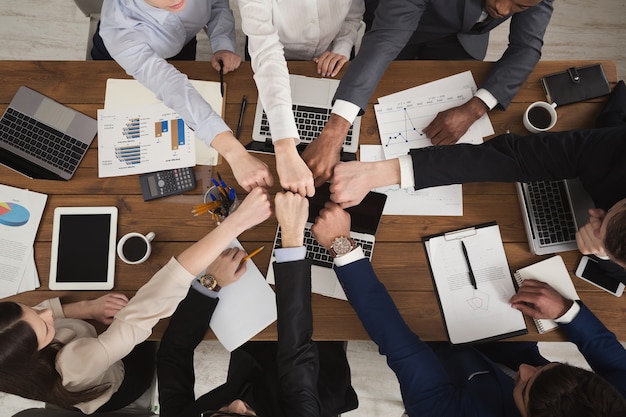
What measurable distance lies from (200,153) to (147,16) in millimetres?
519

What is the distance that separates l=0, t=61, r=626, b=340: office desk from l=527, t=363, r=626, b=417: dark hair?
222 millimetres

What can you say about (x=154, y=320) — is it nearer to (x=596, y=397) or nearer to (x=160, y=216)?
(x=160, y=216)

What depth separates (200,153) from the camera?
150 cm

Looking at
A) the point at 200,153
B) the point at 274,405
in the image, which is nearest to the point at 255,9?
the point at 200,153

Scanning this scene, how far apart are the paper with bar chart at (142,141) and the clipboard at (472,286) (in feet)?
2.98

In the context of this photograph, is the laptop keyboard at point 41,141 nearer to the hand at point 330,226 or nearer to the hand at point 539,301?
the hand at point 330,226

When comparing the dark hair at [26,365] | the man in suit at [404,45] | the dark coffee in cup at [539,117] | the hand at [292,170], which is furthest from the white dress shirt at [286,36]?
the dark hair at [26,365]

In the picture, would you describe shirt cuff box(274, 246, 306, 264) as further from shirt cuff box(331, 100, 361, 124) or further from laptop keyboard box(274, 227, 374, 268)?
shirt cuff box(331, 100, 361, 124)

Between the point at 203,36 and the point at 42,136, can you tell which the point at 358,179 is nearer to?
the point at 42,136

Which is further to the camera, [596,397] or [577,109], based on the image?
[577,109]

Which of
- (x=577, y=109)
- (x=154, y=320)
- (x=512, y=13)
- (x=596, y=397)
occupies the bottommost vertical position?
(x=596, y=397)

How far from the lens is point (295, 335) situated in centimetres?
123

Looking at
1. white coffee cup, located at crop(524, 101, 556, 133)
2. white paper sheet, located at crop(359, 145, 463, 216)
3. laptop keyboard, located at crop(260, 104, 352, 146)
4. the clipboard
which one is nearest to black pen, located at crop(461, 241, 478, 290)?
the clipboard

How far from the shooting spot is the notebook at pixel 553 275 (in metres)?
1.39
